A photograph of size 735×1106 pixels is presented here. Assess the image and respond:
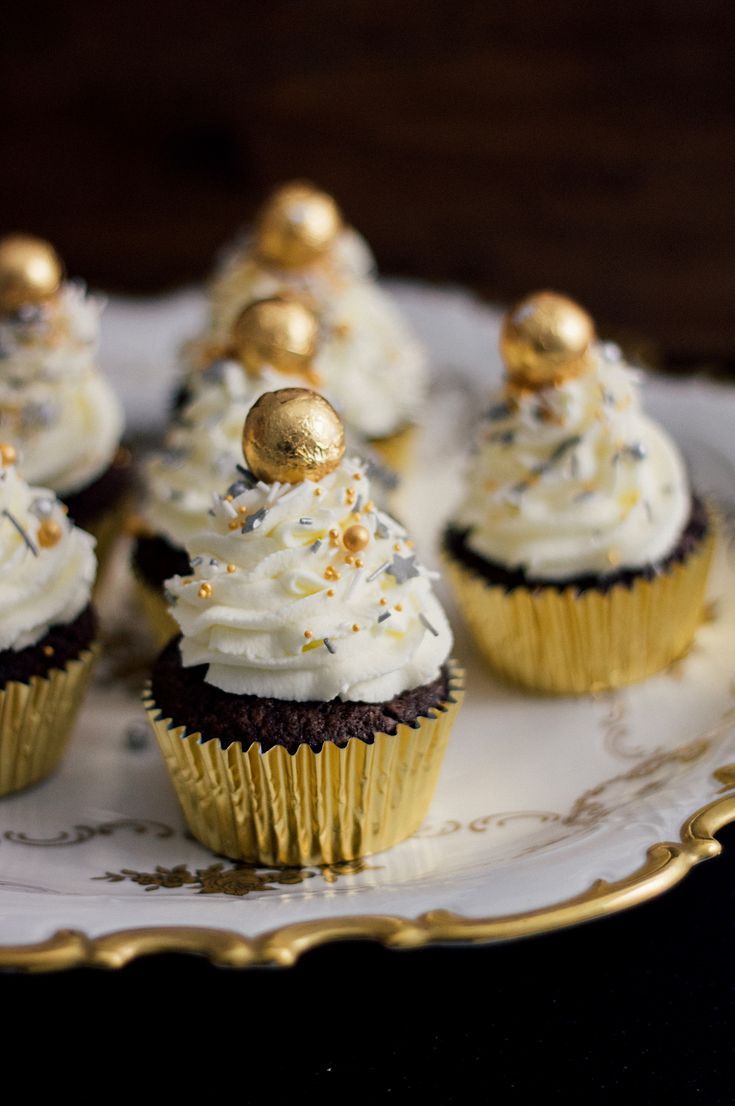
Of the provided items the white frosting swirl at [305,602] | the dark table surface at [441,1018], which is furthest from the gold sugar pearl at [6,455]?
the dark table surface at [441,1018]

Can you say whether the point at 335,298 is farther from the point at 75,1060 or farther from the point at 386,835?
the point at 75,1060

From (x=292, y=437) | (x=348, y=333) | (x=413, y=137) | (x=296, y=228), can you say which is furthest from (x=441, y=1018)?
(x=413, y=137)

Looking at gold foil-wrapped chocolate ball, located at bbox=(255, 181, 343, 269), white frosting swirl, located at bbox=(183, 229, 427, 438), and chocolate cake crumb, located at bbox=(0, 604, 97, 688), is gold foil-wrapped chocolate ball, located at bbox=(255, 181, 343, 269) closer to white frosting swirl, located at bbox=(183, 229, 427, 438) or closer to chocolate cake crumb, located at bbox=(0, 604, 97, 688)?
white frosting swirl, located at bbox=(183, 229, 427, 438)

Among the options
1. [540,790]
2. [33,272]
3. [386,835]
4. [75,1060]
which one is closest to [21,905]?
[75,1060]

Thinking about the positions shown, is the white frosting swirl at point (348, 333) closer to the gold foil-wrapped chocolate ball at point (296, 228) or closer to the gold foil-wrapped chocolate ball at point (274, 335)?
the gold foil-wrapped chocolate ball at point (296, 228)

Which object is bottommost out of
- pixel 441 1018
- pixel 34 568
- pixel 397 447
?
pixel 441 1018

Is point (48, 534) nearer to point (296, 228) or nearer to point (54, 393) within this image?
point (54, 393)

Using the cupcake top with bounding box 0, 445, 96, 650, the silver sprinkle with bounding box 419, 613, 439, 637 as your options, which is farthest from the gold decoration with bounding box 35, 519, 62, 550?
the silver sprinkle with bounding box 419, 613, 439, 637
